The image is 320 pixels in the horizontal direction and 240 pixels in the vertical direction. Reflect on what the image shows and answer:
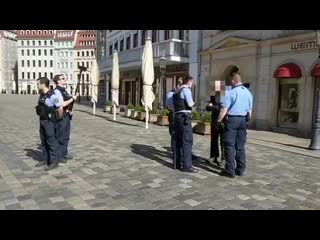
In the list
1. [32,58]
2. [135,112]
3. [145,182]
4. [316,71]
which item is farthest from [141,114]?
[32,58]

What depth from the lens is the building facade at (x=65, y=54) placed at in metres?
98.3

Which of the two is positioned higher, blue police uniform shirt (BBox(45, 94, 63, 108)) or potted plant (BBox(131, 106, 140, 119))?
blue police uniform shirt (BBox(45, 94, 63, 108))

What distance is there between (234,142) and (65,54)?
101 meters

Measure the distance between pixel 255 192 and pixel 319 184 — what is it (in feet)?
4.66

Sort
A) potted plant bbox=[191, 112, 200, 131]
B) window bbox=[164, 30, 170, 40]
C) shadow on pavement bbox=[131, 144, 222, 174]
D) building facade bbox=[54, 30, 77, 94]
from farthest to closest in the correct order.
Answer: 1. building facade bbox=[54, 30, 77, 94]
2. window bbox=[164, 30, 170, 40]
3. potted plant bbox=[191, 112, 200, 131]
4. shadow on pavement bbox=[131, 144, 222, 174]

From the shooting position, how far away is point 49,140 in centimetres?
622

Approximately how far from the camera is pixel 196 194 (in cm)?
495

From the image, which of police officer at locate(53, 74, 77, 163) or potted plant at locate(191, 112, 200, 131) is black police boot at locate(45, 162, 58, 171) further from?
potted plant at locate(191, 112, 200, 131)

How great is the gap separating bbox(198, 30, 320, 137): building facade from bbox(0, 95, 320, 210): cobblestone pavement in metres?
4.71

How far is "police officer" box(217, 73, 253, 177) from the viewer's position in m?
5.86

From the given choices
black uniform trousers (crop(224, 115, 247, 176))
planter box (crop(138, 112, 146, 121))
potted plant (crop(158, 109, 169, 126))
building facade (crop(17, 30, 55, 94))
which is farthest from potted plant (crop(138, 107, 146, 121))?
building facade (crop(17, 30, 55, 94))

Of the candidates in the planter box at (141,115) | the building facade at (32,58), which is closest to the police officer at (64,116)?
the planter box at (141,115)

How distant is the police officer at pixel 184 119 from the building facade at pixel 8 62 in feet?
349
